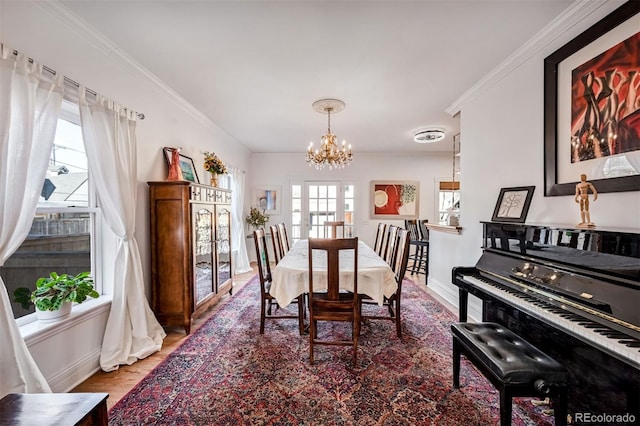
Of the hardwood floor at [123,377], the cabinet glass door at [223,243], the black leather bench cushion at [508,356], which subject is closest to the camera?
the black leather bench cushion at [508,356]

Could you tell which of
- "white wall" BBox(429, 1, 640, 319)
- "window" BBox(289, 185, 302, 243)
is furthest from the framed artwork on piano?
"window" BBox(289, 185, 302, 243)

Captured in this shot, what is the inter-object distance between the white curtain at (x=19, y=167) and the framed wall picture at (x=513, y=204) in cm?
345

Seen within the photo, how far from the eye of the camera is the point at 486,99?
2.77 metres

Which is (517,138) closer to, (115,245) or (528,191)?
(528,191)

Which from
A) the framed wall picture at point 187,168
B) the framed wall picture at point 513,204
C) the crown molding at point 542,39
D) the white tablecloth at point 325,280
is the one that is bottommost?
the white tablecloth at point 325,280

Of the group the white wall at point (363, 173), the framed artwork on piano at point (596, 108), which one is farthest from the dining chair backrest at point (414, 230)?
the framed artwork on piano at point (596, 108)

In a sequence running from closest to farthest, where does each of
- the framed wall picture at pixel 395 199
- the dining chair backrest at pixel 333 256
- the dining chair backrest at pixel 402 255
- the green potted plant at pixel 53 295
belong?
1. the green potted plant at pixel 53 295
2. the dining chair backrest at pixel 333 256
3. the dining chair backrest at pixel 402 255
4. the framed wall picture at pixel 395 199

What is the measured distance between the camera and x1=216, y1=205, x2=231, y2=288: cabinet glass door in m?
3.35

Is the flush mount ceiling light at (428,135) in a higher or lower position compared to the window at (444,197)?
higher

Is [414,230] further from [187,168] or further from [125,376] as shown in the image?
[125,376]

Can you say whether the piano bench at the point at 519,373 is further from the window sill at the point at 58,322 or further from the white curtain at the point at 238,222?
the white curtain at the point at 238,222

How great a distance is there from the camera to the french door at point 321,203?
6.16m

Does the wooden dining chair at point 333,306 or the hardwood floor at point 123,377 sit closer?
the hardwood floor at point 123,377

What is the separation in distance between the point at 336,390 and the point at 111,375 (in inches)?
65.8
